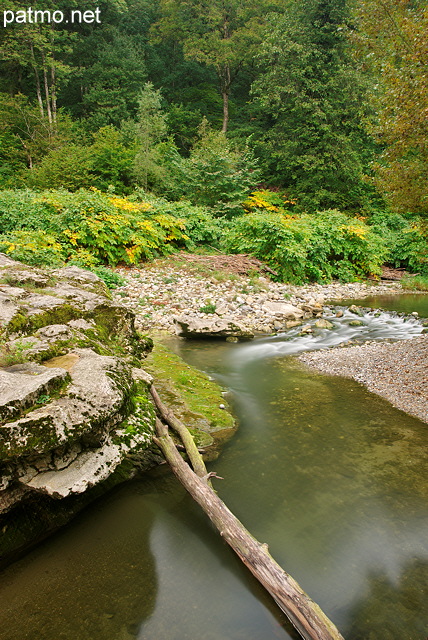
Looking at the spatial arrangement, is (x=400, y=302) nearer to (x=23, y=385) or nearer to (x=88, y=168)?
(x=23, y=385)

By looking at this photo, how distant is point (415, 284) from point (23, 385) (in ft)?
54.5

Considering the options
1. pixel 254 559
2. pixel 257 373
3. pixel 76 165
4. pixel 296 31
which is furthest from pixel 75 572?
pixel 296 31

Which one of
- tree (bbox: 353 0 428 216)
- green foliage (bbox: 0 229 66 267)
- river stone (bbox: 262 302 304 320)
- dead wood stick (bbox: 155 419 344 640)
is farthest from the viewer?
river stone (bbox: 262 302 304 320)

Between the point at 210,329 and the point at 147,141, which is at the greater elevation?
the point at 147,141

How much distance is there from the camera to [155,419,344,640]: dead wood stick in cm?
221

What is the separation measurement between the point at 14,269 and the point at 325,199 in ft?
67.3

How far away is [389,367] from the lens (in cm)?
683

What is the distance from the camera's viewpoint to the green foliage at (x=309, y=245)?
1405 centimetres

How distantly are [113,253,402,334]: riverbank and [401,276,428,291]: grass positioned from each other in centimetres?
73

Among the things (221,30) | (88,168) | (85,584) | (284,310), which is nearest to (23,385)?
(85,584)

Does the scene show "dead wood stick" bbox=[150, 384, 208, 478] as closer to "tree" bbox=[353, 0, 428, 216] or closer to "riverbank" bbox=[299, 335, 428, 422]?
"riverbank" bbox=[299, 335, 428, 422]

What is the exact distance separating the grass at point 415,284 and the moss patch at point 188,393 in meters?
12.5

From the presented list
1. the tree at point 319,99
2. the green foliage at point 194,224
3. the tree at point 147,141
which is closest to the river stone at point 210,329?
the green foliage at point 194,224

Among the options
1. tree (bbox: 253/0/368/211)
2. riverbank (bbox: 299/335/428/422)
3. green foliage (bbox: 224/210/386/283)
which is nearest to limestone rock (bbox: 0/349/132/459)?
riverbank (bbox: 299/335/428/422)
